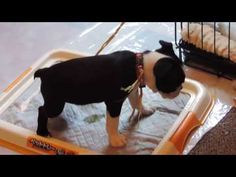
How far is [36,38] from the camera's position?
2205mm

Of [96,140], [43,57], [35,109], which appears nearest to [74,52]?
[43,57]

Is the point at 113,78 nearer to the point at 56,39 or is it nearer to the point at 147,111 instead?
the point at 147,111

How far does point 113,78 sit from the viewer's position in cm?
143

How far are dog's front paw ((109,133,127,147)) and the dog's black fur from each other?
0.09 metres

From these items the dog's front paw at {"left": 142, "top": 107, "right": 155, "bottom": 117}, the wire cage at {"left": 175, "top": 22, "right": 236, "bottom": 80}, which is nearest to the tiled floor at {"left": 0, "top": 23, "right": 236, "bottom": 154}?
the wire cage at {"left": 175, "top": 22, "right": 236, "bottom": 80}

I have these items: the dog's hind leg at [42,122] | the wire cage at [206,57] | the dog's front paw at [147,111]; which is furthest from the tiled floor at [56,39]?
the dog's hind leg at [42,122]

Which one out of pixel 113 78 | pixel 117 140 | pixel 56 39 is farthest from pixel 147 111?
pixel 56 39

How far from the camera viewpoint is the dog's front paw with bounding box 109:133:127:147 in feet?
5.11

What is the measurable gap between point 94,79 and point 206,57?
582 mm

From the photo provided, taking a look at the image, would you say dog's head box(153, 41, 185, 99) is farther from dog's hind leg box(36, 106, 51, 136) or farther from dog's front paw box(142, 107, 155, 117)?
dog's hind leg box(36, 106, 51, 136)

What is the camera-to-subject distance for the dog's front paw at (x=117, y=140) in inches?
61.4

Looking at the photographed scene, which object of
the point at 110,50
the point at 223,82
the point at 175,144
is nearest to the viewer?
the point at 175,144

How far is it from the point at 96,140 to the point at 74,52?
458 millimetres

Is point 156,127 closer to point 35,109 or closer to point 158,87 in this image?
point 158,87
